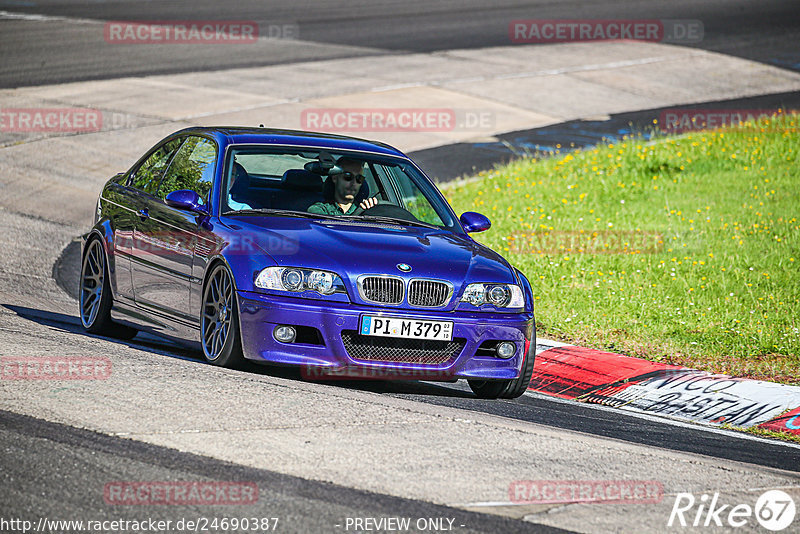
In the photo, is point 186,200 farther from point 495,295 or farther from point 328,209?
point 495,295

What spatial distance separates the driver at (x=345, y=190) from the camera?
8391 millimetres

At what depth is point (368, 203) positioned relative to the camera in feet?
28.1

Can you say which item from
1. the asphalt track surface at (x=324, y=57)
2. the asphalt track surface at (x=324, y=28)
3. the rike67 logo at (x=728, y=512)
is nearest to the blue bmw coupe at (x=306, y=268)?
the asphalt track surface at (x=324, y=57)

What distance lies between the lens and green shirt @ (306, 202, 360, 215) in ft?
27.2

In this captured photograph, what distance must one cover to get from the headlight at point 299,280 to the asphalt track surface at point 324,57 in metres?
0.76

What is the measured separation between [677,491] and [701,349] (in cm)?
451

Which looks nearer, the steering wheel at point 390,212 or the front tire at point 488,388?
the front tire at point 488,388

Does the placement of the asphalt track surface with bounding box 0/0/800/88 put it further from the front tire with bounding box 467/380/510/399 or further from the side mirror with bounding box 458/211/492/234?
the front tire with bounding box 467/380/510/399

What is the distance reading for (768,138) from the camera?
792 inches

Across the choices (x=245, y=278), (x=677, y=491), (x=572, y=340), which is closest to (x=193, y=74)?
(x=572, y=340)

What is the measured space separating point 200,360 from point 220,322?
0.62 m

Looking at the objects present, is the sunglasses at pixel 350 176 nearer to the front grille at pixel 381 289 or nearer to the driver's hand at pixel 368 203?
the driver's hand at pixel 368 203

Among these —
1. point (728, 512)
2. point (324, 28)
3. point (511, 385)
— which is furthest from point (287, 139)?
point (324, 28)

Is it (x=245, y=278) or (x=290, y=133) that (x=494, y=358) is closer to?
(x=245, y=278)
